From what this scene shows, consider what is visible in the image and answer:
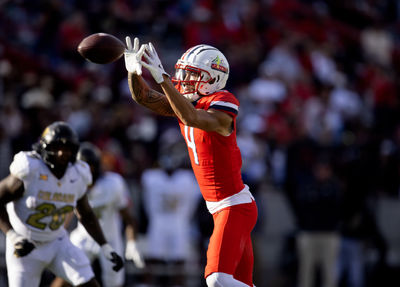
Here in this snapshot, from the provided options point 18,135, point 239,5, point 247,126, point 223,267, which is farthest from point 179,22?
point 223,267

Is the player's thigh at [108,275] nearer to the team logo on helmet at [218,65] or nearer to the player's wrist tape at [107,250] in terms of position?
the player's wrist tape at [107,250]

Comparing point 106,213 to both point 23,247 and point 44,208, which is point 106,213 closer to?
point 44,208

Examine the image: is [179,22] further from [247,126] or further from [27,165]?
[27,165]

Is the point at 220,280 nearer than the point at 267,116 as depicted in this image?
Yes

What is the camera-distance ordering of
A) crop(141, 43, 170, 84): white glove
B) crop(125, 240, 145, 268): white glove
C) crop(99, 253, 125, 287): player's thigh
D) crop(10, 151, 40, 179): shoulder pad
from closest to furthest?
1. crop(141, 43, 170, 84): white glove
2. crop(10, 151, 40, 179): shoulder pad
3. crop(125, 240, 145, 268): white glove
4. crop(99, 253, 125, 287): player's thigh

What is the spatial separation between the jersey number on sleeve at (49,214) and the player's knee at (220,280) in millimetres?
1370

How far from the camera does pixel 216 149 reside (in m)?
4.77

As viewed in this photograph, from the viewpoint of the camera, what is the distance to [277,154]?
33.0ft

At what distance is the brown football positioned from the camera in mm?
4695

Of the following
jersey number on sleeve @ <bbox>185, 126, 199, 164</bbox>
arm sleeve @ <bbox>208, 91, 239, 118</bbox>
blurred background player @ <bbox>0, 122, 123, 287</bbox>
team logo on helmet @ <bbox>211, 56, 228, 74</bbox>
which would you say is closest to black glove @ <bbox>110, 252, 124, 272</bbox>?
blurred background player @ <bbox>0, 122, 123, 287</bbox>

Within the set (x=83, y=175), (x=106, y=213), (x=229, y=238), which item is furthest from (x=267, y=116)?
(x=229, y=238)

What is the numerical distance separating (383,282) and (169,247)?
10.3 ft

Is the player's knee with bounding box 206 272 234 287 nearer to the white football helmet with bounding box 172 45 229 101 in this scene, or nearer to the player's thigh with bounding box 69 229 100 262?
the white football helmet with bounding box 172 45 229 101

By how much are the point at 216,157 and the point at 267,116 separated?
19.3 feet
